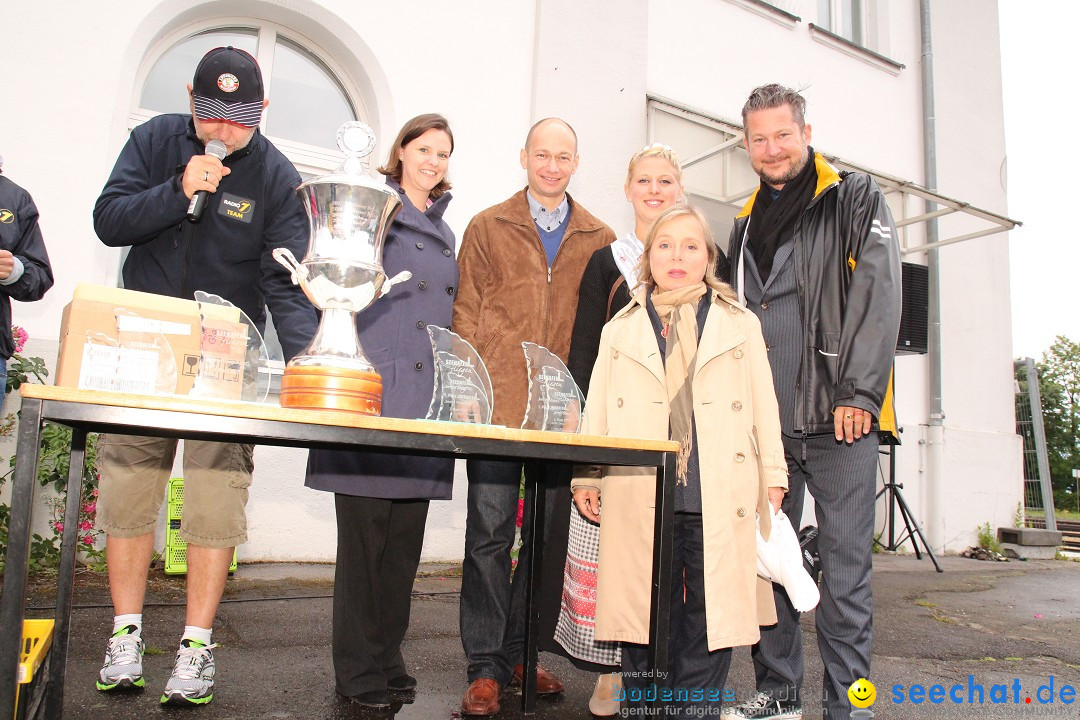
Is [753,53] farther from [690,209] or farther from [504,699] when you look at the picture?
[504,699]

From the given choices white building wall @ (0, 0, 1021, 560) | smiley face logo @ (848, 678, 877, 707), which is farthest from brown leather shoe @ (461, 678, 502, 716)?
white building wall @ (0, 0, 1021, 560)

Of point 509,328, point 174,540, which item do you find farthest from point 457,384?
point 174,540

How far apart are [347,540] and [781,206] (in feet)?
6.09

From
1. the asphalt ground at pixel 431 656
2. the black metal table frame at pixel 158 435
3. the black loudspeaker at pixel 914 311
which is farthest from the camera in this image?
the black loudspeaker at pixel 914 311

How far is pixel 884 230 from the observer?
2.39 m

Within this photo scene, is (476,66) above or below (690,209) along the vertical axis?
above

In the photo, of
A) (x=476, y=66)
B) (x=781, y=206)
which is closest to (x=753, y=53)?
(x=476, y=66)

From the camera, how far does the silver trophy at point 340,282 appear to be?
1.58m

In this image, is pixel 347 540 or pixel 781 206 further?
pixel 781 206

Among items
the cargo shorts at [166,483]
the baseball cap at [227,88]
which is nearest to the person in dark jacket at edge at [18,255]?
the cargo shorts at [166,483]

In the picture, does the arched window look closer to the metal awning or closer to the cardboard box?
the metal awning

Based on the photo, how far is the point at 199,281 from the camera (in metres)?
2.32

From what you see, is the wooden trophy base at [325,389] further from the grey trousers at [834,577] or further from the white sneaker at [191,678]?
the grey trousers at [834,577]

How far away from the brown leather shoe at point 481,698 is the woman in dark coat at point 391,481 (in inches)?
10.0
